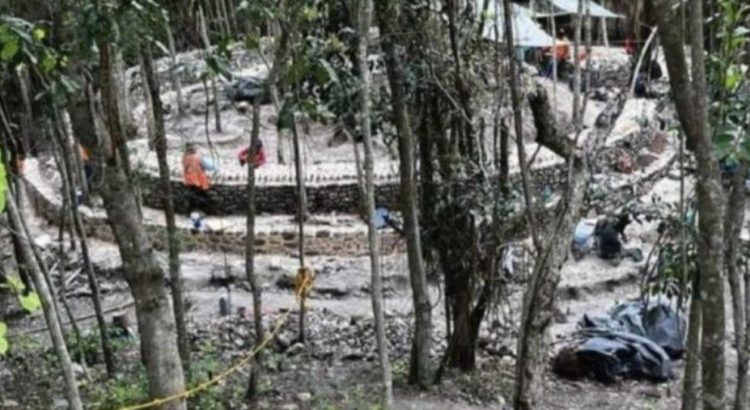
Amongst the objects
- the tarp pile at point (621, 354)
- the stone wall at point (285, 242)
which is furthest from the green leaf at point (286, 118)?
the stone wall at point (285, 242)

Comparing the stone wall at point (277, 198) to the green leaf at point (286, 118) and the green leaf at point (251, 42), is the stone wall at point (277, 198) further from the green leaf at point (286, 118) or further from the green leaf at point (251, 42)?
the green leaf at point (286, 118)

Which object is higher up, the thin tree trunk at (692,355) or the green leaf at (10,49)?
the green leaf at (10,49)

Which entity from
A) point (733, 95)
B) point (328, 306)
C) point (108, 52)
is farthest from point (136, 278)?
point (328, 306)

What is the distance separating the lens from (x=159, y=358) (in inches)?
183

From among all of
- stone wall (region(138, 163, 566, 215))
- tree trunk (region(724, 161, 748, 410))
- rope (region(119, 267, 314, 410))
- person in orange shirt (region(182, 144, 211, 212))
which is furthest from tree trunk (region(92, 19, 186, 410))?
stone wall (region(138, 163, 566, 215))

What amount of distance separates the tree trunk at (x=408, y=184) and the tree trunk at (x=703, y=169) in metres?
3.71

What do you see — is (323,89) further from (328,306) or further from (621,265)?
(621,265)

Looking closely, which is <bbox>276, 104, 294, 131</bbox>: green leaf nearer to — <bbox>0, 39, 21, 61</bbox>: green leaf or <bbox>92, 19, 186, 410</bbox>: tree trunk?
<bbox>92, 19, 186, 410</bbox>: tree trunk

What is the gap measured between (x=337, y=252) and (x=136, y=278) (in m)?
8.41

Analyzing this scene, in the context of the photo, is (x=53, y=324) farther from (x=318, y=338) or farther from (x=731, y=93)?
(x=318, y=338)

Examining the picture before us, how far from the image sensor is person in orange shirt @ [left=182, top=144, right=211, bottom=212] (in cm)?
1352

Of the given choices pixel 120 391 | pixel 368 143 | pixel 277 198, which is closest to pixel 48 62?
pixel 368 143

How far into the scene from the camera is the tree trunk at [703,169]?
2875 millimetres

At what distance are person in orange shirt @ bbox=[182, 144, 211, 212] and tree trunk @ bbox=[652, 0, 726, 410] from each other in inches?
422
